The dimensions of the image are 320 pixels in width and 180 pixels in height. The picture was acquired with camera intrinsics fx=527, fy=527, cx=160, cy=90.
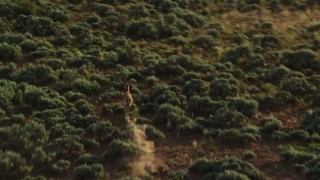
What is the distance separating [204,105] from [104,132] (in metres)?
3.69

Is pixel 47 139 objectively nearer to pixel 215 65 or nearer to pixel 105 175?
pixel 105 175

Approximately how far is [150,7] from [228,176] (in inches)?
658

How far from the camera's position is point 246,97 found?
1798 cm

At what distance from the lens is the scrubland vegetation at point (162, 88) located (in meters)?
14.0

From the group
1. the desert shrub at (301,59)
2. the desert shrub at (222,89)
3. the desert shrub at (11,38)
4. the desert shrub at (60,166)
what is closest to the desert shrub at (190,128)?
the desert shrub at (222,89)

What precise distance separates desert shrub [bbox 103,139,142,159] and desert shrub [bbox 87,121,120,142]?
101cm

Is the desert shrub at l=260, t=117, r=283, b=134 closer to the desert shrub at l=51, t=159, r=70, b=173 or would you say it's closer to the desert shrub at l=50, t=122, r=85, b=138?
the desert shrub at l=50, t=122, r=85, b=138

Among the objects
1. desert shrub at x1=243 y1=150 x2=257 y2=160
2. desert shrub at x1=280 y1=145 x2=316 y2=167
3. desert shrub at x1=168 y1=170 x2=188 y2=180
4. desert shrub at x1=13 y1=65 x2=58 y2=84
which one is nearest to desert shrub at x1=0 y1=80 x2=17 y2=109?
desert shrub at x1=13 y1=65 x2=58 y2=84

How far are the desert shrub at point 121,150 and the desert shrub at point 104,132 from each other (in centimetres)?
101

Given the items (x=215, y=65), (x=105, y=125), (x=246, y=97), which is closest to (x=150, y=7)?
(x=215, y=65)

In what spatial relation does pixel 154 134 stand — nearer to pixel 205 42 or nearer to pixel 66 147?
pixel 66 147

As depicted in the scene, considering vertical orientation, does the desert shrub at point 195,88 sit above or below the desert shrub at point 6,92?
below

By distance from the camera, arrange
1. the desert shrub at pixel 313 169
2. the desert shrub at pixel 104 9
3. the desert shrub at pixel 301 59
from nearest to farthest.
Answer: the desert shrub at pixel 313 169
the desert shrub at pixel 301 59
the desert shrub at pixel 104 9

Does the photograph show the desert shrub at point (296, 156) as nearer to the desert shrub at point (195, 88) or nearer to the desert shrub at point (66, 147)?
the desert shrub at point (195, 88)
